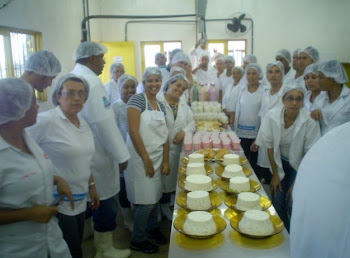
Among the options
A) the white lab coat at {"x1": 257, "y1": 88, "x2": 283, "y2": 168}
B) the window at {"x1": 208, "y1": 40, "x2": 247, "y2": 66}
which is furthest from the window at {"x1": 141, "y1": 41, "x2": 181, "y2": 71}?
the white lab coat at {"x1": 257, "y1": 88, "x2": 283, "y2": 168}

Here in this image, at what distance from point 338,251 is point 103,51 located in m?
2.11

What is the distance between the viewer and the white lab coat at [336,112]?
2.40 m

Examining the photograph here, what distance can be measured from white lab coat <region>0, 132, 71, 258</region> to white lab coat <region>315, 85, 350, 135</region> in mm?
2157

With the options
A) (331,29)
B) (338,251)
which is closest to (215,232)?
(338,251)

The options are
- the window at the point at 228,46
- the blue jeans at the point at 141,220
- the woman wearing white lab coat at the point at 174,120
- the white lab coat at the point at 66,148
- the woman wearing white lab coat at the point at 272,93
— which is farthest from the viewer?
the window at the point at 228,46

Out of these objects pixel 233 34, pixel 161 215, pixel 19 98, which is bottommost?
pixel 161 215

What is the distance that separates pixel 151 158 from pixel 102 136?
435 mm

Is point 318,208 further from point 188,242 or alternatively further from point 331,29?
point 331,29

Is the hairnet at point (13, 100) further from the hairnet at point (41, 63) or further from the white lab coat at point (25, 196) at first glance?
the hairnet at point (41, 63)

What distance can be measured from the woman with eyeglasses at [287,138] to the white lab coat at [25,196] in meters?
1.73

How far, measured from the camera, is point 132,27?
7988 millimetres

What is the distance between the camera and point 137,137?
227cm

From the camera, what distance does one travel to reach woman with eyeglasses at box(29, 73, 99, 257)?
5.41 ft

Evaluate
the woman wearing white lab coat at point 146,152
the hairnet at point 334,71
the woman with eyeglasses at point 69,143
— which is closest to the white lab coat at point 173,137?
the woman wearing white lab coat at point 146,152
